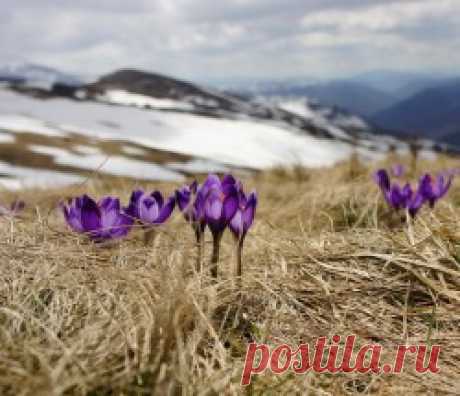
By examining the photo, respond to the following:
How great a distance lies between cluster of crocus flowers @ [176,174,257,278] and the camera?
2279 mm

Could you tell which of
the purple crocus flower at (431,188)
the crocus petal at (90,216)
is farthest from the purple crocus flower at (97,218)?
the purple crocus flower at (431,188)

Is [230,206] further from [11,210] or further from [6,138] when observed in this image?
[6,138]

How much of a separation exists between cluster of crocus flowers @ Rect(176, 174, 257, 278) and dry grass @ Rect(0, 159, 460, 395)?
4.8 inches

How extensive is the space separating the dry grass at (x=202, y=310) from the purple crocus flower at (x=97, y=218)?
0.05 m

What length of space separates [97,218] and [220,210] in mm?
474

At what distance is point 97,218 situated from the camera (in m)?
2.41

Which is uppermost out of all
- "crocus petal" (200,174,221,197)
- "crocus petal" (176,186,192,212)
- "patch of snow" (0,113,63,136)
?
"patch of snow" (0,113,63,136)

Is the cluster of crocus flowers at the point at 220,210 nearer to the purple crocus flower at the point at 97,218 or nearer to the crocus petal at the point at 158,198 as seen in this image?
the crocus petal at the point at 158,198

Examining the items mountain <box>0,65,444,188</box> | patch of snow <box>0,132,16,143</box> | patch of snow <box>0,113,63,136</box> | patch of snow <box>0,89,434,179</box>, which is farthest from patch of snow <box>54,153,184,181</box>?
patch of snow <box>0,89,434,179</box>

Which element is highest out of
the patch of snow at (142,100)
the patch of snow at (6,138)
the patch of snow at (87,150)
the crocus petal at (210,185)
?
the patch of snow at (142,100)

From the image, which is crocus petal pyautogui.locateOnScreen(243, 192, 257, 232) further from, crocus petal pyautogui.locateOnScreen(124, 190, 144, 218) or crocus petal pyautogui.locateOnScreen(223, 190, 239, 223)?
crocus petal pyautogui.locateOnScreen(124, 190, 144, 218)

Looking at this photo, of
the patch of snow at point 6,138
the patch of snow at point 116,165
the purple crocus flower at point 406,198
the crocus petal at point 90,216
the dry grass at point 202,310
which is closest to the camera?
the dry grass at point 202,310

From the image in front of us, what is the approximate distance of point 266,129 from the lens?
165 ft

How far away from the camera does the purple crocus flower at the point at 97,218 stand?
94.1 inches
